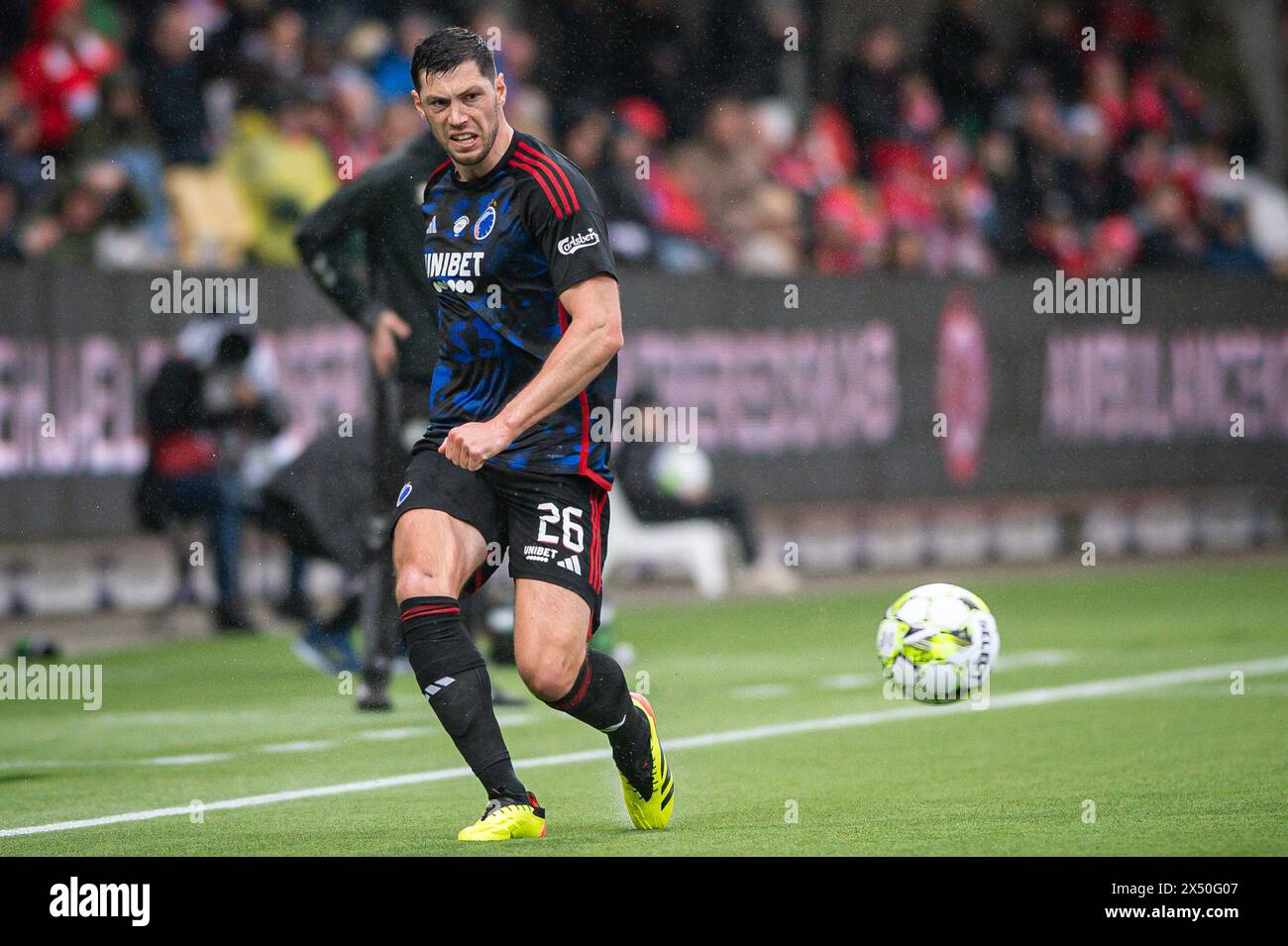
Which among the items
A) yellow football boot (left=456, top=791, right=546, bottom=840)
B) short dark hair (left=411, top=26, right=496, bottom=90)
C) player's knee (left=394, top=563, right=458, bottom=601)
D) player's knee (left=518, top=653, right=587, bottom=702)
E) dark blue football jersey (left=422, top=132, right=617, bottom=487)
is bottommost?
yellow football boot (left=456, top=791, right=546, bottom=840)

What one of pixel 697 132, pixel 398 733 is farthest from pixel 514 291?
pixel 697 132

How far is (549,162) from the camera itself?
22.9 ft

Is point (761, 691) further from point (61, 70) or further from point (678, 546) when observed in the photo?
point (61, 70)

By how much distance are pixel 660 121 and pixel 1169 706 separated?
Result: 11.0 meters

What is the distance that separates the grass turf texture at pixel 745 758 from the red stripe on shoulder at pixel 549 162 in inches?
75.8

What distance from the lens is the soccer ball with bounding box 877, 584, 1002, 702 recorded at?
854 cm

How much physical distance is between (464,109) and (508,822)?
2.11 meters

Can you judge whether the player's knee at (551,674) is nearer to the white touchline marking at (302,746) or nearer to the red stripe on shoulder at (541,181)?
the red stripe on shoulder at (541,181)

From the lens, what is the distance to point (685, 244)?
1923 cm

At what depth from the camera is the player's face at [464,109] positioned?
679 centimetres

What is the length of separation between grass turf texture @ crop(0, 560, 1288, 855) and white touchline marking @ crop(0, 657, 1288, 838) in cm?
11

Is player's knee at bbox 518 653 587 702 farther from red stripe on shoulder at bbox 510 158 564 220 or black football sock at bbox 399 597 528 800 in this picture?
red stripe on shoulder at bbox 510 158 564 220

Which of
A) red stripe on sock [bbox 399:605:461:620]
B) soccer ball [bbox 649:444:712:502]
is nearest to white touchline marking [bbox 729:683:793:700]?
red stripe on sock [bbox 399:605:461:620]
